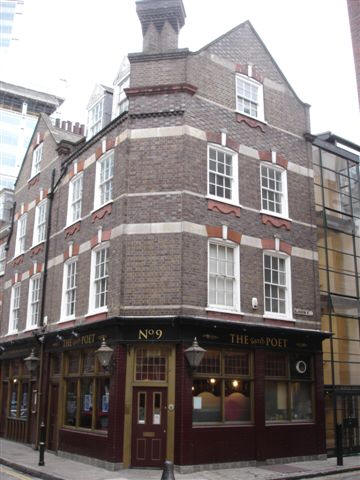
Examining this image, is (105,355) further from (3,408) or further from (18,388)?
(3,408)

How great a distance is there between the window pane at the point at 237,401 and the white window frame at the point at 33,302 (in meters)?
9.49

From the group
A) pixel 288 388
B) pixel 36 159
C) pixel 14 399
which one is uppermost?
pixel 36 159

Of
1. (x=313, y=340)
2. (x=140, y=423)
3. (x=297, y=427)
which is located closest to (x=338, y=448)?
(x=297, y=427)

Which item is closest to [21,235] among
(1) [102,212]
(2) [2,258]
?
(2) [2,258]

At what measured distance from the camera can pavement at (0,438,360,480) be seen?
44.9 ft

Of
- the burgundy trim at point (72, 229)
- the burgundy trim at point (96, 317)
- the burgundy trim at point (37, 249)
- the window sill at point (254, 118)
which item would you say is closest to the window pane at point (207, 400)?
the burgundy trim at point (96, 317)

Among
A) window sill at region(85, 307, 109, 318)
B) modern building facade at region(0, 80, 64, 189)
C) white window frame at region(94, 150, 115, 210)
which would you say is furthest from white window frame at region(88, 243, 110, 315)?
modern building facade at region(0, 80, 64, 189)

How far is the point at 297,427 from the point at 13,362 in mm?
13476

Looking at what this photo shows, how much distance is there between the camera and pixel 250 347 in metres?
16.5

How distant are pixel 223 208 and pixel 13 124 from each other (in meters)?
123

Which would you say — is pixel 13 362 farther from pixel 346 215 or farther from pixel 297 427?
pixel 346 215

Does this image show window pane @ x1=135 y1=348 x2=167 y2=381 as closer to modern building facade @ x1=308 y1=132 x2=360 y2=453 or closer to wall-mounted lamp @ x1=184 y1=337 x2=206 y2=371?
wall-mounted lamp @ x1=184 y1=337 x2=206 y2=371

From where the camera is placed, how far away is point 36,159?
25.5 meters

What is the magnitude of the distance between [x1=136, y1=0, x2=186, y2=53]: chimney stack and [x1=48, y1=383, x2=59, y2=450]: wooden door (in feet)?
41.8
